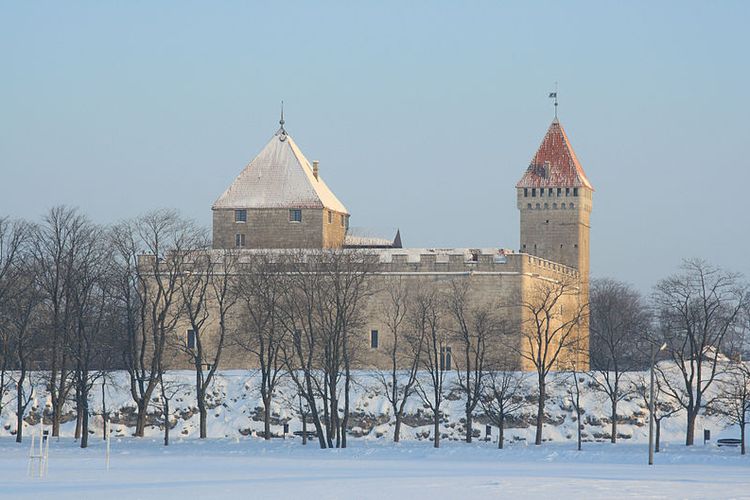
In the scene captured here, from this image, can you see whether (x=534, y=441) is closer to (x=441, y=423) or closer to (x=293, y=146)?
(x=441, y=423)

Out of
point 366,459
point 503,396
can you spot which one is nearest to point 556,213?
point 503,396

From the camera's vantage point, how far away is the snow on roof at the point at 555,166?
94125 mm

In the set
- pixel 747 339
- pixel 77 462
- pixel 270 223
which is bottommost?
pixel 77 462

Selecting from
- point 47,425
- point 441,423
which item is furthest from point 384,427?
point 47,425

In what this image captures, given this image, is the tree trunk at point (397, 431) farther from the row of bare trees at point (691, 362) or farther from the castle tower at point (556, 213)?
the castle tower at point (556, 213)

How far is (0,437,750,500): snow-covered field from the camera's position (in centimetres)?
3769

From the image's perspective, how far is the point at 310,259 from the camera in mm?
71000

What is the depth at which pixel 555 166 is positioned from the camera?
95.0 metres

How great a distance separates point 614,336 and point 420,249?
15221 mm

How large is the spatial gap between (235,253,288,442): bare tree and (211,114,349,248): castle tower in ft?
33.3

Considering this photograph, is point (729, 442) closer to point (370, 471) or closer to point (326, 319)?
point (326, 319)

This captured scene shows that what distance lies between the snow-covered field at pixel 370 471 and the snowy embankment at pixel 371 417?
5.99 m

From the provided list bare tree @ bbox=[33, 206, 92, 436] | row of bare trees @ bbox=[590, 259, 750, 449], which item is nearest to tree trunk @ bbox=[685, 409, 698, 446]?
row of bare trees @ bbox=[590, 259, 750, 449]

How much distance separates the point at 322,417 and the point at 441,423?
5096mm
